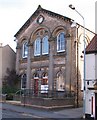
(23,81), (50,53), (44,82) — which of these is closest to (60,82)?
(44,82)

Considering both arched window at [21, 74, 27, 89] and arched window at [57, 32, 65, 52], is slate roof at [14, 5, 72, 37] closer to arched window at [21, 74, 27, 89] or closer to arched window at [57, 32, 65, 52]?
arched window at [57, 32, 65, 52]

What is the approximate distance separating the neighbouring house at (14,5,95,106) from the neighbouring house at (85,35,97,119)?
6939mm

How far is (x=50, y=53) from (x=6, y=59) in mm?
9765

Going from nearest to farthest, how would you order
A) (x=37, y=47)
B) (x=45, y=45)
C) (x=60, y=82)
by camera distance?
(x=60, y=82), (x=45, y=45), (x=37, y=47)

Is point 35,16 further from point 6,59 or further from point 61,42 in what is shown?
point 6,59

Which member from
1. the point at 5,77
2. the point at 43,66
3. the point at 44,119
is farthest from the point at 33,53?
the point at 44,119

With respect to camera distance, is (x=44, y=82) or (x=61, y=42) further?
(x=44, y=82)

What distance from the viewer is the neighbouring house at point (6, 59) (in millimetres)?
43050

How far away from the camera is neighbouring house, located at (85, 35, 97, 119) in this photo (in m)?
24.8

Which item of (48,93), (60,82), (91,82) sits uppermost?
Result: (60,82)

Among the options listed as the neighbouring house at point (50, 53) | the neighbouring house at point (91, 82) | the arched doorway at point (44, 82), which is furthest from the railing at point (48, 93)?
Result: the neighbouring house at point (91, 82)

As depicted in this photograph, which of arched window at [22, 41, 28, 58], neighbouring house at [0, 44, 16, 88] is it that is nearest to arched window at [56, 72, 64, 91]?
arched window at [22, 41, 28, 58]

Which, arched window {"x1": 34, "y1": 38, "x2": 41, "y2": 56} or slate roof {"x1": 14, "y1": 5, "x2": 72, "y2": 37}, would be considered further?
arched window {"x1": 34, "y1": 38, "x2": 41, "y2": 56}

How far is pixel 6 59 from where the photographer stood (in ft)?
144
